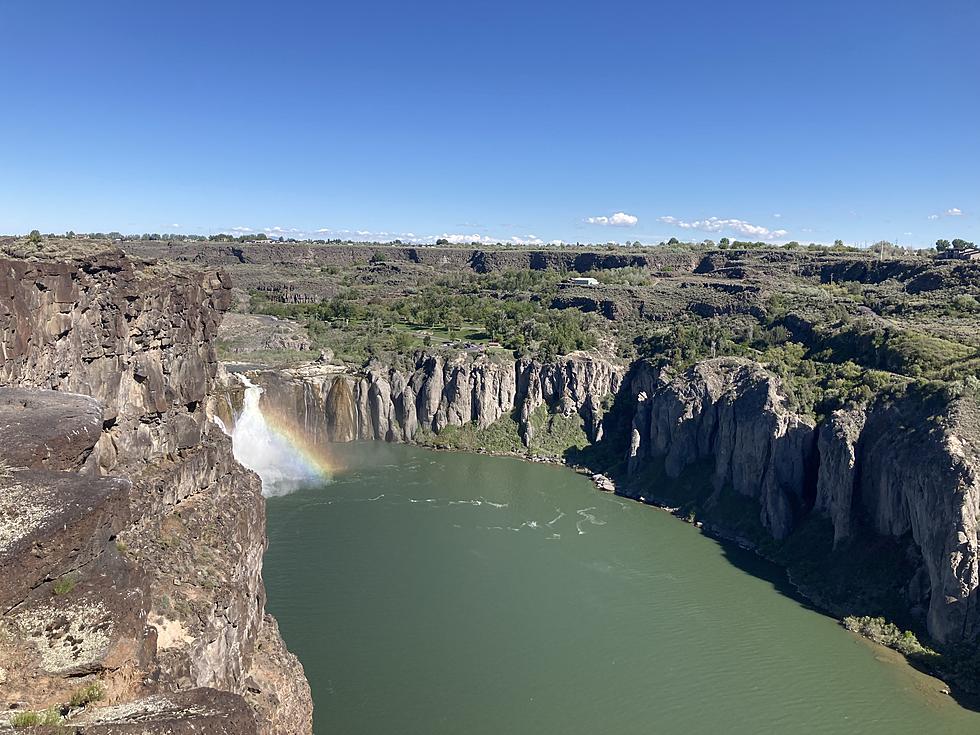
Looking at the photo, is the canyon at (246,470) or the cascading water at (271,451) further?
the cascading water at (271,451)

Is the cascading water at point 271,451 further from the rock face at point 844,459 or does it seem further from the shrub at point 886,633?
the shrub at point 886,633

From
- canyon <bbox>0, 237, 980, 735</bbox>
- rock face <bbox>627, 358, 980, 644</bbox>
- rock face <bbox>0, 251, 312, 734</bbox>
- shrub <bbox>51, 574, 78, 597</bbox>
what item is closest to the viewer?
rock face <bbox>0, 251, 312, 734</bbox>

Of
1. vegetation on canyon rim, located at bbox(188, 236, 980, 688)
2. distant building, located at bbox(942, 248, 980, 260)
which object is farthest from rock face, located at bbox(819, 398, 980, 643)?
distant building, located at bbox(942, 248, 980, 260)

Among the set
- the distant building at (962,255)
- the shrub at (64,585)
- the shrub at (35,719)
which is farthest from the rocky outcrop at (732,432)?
the distant building at (962,255)

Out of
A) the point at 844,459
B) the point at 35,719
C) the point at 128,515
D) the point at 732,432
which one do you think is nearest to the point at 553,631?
the point at 844,459

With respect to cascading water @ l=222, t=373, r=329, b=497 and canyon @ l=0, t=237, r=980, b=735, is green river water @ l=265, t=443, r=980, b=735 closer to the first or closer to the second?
canyon @ l=0, t=237, r=980, b=735

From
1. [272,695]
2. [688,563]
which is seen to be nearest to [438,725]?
[272,695]

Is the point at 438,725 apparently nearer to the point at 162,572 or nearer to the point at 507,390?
the point at 162,572
